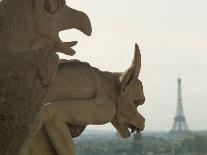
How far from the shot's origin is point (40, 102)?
9.89 ft

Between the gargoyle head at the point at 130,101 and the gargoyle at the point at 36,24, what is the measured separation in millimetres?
1226

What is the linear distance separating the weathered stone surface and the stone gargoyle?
1583 mm

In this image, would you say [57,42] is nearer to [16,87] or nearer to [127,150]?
[16,87]

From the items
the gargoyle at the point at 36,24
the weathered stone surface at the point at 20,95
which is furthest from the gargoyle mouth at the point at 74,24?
the weathered stone surface at the point at 20,95

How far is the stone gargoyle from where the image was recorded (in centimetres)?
477

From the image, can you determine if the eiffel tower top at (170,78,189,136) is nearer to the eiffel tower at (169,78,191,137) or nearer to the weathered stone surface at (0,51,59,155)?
the eiffel tower at (169,78,191,137)

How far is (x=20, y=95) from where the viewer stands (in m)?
2.95

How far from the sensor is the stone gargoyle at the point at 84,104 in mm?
4766

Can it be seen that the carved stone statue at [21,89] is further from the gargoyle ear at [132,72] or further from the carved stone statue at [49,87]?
the gargoyle ear at [132,72]

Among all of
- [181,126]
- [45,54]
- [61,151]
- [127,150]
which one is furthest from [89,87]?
[181,126]

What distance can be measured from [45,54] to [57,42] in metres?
0.92

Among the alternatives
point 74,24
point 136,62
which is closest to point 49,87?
point 74,24

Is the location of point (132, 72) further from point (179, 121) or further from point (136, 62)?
point (179, 121)

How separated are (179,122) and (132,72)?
94.2 meters
